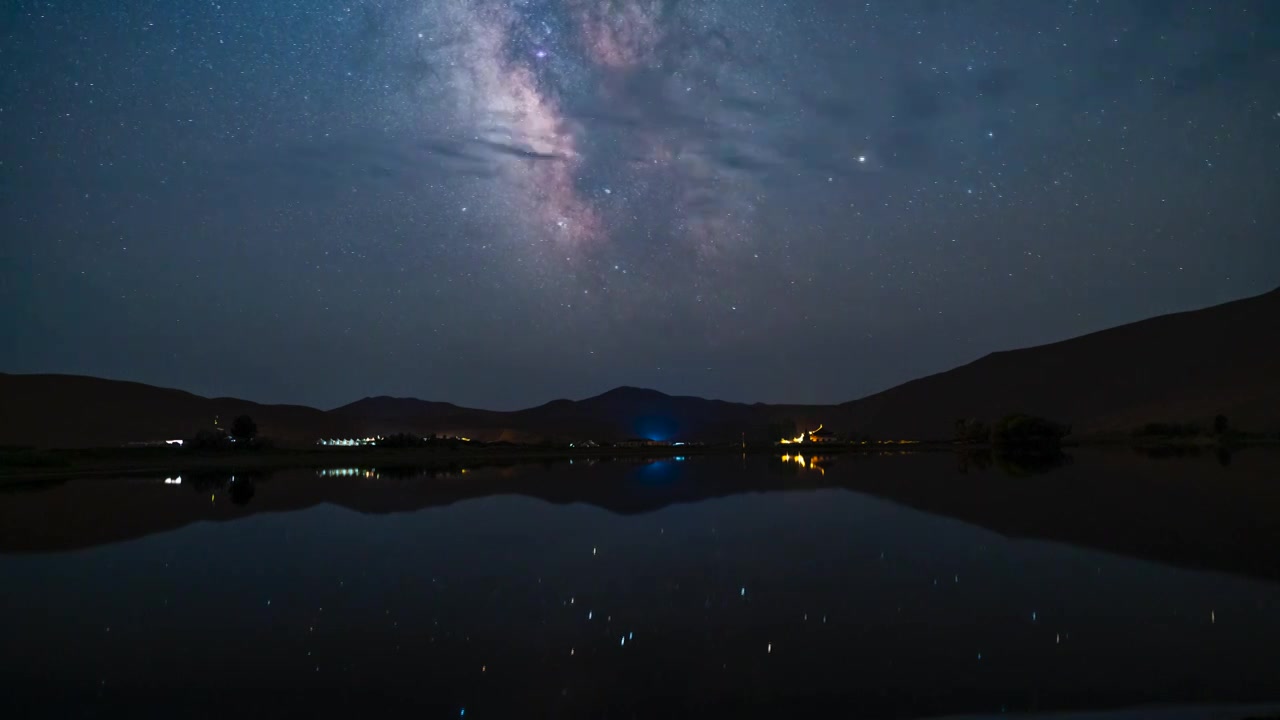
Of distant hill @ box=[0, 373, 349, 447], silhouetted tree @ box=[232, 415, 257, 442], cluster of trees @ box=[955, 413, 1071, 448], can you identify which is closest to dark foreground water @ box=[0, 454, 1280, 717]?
silhouetted tree @ box=[232, 415, 257, 442]

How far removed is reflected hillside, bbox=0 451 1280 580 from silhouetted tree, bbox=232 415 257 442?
32896 millimetres

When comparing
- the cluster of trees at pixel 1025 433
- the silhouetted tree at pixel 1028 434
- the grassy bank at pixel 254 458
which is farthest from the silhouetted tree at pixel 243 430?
the silhouetted tree at pixel 1028 434

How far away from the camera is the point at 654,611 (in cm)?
1366

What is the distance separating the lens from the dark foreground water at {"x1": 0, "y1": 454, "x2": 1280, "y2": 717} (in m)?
9.45

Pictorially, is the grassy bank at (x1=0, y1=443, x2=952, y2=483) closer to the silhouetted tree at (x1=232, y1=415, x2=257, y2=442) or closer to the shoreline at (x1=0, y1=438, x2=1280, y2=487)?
the shoreline at (x1=0, y1=438, x2=1280, y2=487)

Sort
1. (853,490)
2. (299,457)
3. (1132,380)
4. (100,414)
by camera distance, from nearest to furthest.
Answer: (853,490)
(299,457)
(1132,380)
(100,414)

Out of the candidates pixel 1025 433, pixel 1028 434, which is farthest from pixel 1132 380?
pixel 1025 433

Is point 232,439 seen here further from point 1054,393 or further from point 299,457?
point 1054,393

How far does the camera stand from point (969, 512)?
27.0m

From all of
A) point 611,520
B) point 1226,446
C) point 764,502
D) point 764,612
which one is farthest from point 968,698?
point 1226,446

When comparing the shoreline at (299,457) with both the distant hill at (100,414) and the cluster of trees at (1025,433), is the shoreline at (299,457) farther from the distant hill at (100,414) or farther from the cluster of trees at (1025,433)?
the distant hill at (100,414)

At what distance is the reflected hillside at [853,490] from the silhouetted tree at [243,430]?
3290cm

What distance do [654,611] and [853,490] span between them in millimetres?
26424

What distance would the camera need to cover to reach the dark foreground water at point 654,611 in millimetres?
9445
